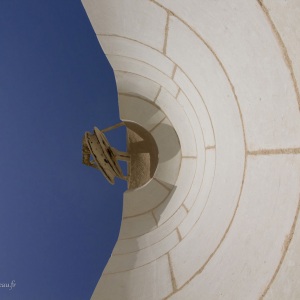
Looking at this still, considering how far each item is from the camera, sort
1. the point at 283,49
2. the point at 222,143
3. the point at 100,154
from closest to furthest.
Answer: the point at 283,49, the point at 222,143, the point at 100,154

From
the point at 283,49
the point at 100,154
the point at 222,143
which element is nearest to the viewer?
the point at 283,49

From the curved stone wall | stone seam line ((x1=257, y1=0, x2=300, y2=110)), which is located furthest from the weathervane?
stone seam line ((x1=257, y1=0, x2=300, y2=110))

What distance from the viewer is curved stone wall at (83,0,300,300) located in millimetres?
1120

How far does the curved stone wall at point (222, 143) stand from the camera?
1.12 m

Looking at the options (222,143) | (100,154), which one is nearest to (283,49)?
(222,143)

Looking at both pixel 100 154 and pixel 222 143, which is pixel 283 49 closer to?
pixel 222 143

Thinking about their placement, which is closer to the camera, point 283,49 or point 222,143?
point 283,49

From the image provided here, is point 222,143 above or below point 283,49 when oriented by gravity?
below

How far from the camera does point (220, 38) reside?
1439mm

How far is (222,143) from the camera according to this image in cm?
188

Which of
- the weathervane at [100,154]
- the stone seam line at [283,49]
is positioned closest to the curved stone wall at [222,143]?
the stone seam line at [283,49]

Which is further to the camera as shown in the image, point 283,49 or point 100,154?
point 100,154

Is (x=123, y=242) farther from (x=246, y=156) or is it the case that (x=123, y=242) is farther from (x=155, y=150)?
(x=246, y=156)

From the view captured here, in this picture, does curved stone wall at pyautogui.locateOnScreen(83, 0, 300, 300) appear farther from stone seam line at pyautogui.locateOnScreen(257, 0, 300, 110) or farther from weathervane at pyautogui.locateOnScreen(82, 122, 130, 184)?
weathervane at pyautogui.locateOnScreen(82, 122, 130, 184)
